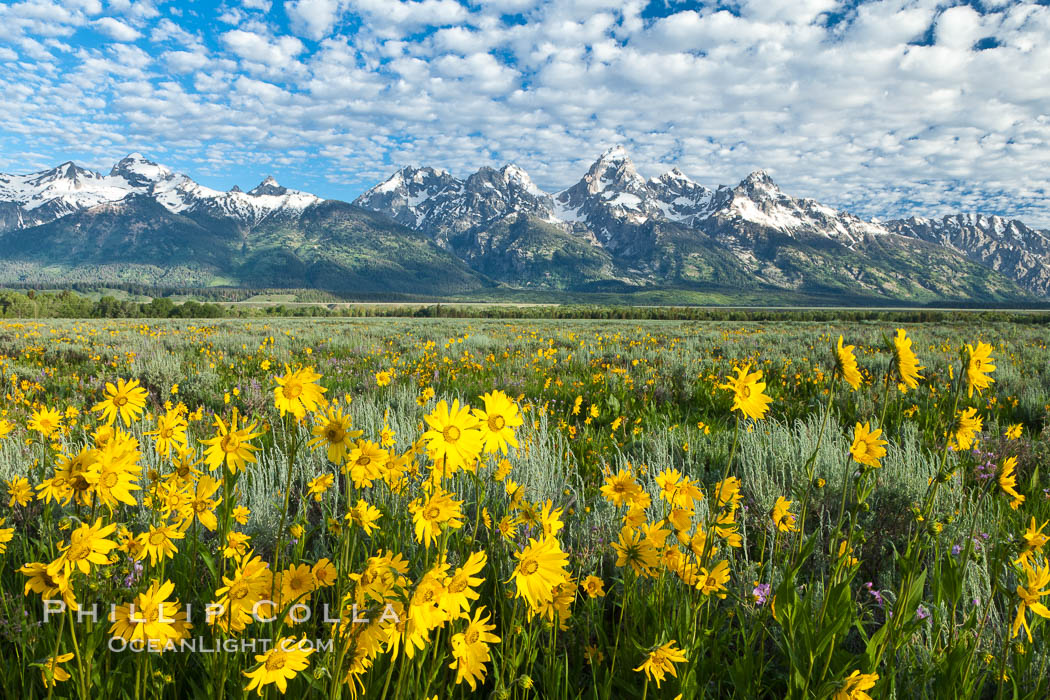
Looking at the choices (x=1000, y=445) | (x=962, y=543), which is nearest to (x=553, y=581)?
(x=962, y=543)

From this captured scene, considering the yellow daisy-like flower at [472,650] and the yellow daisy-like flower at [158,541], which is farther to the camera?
the yellow daisy-like flower at [158,541]

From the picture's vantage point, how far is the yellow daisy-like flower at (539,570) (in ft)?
4.09

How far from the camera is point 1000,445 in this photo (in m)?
3.86

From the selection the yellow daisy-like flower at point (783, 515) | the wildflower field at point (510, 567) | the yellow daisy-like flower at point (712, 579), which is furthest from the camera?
the yellow daisy-like flower at point (783, 515)

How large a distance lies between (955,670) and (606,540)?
1.29 meters

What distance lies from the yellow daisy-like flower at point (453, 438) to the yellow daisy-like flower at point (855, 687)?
106cm

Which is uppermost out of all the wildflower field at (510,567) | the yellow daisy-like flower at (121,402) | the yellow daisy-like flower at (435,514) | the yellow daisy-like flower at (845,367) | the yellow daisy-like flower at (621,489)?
the yellow daisy-like flower at (845,367)

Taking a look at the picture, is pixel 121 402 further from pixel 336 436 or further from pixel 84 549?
pixel 336 436

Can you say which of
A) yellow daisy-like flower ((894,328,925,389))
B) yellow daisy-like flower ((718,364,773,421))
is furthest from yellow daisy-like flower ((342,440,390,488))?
yellow daisy-like flower ((894,328,925,389))

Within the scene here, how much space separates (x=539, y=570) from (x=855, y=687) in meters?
0.85

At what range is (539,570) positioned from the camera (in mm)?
1298

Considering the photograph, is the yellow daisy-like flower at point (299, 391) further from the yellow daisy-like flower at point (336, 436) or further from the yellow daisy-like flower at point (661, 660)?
the yellow daisy-like flower at point (661, 660)

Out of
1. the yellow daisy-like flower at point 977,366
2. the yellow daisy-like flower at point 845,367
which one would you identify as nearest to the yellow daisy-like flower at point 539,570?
the yellow daisy-like flower at point 845,367

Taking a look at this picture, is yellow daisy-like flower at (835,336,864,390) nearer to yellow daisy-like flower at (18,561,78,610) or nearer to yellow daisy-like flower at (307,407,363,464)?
yellow daisy-like flower at (307,407,363,464)
